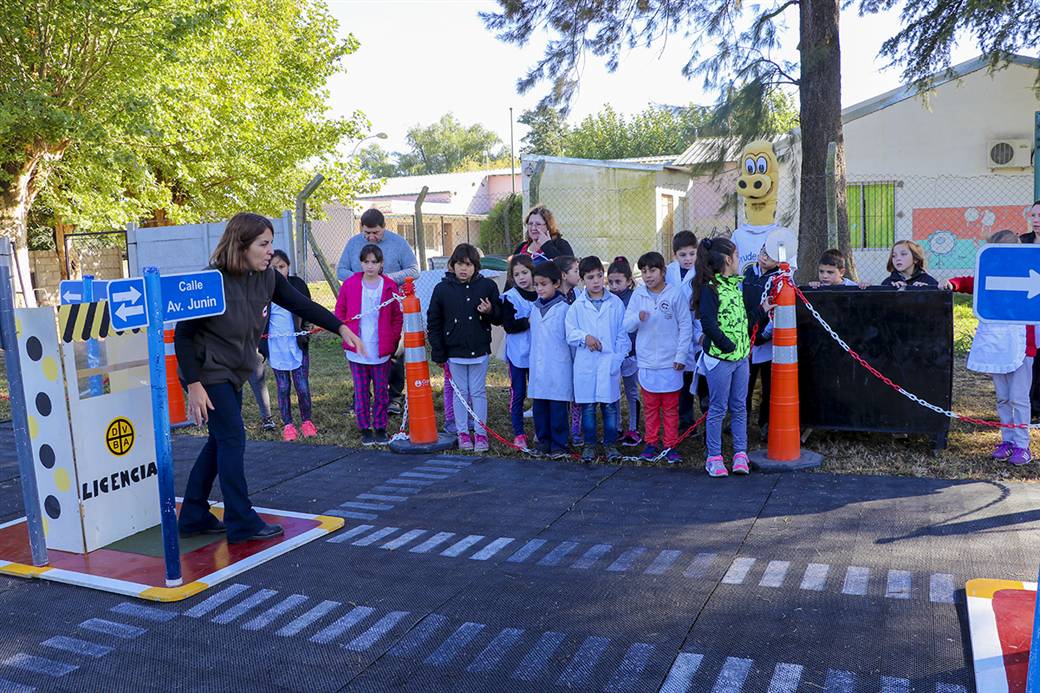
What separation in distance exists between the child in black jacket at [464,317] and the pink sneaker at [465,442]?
0.03 meters

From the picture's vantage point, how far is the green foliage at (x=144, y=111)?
15.8 m

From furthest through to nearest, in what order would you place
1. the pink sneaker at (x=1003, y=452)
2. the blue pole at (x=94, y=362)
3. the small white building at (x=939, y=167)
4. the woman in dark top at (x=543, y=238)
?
the small white building at (x=939, y=167) < the woman in dark top at (x=543, y=238) < the pink sneaker at (x=1003, y=452) < the blue pole at (x=94, y=362)

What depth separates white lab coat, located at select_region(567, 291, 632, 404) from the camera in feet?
21.2

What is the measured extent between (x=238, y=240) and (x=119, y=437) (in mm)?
1428

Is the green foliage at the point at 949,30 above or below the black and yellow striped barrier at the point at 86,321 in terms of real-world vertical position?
above

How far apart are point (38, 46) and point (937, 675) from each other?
18.2m

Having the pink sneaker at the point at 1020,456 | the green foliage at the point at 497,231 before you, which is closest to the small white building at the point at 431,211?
the green foliage at the point at 497,231

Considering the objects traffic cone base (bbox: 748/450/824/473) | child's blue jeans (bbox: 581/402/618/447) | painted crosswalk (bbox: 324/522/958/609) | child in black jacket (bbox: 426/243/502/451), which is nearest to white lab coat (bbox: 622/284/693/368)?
child's blue jeans (bbox: 581/402/618/447)

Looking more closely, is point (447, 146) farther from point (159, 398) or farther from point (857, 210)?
point (159, 398)

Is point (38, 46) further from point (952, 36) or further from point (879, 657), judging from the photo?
point (879, 657)

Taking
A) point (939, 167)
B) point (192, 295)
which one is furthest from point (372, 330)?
point (939, 167)

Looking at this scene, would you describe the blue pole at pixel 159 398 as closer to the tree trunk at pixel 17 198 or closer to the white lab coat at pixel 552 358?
the white lab coat at pixel 552 358

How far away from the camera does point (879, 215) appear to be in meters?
18.5

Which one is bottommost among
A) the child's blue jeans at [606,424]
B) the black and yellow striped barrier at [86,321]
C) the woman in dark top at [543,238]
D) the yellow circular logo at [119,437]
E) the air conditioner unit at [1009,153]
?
the child's blue jeans at [606,424]
